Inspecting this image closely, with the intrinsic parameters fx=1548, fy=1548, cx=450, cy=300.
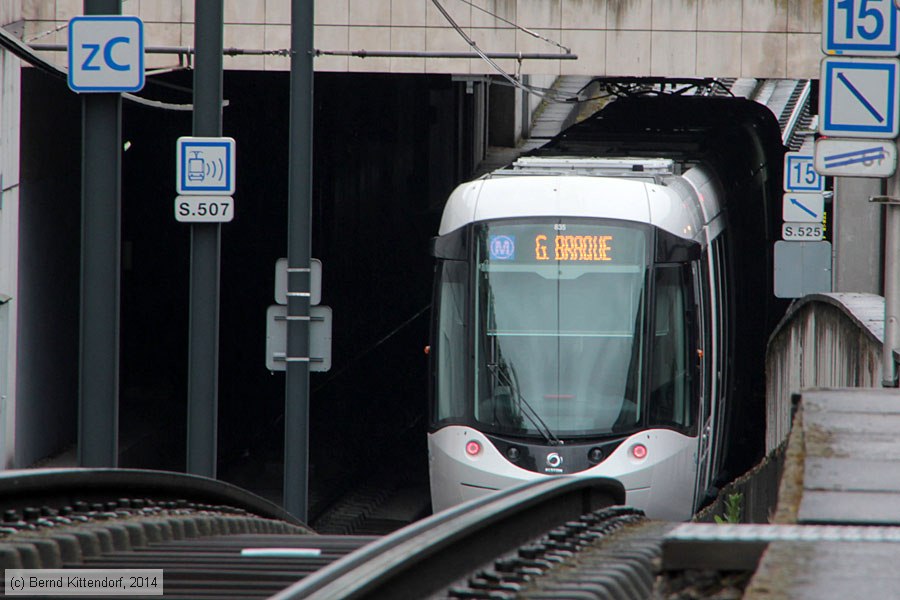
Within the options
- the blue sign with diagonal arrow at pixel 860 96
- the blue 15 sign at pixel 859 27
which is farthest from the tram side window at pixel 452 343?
the blue 15 sign at pixel 859 27

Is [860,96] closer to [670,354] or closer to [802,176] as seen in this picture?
[670,354]

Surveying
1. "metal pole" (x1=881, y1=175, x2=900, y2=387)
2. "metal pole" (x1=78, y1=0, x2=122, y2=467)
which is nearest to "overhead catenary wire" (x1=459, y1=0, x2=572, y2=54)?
"metal pole" (x1=881, y1=175, x2=900, y2=387)

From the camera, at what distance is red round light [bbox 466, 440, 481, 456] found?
39.3ft

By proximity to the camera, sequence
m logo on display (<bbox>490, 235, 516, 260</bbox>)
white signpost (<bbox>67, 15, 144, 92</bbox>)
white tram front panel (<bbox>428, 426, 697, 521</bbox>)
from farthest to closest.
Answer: m logo on display (<bbox>490, 235, 516, 260</bbox>) → white tram front panel (<bbox>428, 426, 697, 521</bbox>) → white signpost (<bbox>67, 15, 144, 92</bbox>)

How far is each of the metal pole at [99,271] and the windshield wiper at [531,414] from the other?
4.28 metres

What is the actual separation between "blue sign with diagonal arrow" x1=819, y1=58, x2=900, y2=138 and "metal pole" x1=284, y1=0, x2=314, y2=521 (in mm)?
3514

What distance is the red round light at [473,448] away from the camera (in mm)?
11964

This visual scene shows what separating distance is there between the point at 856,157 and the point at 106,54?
4588 mm

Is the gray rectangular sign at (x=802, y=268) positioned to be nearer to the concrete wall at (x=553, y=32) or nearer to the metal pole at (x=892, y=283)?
the concrete wall at (x=553, y=32)

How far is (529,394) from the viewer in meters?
11.9

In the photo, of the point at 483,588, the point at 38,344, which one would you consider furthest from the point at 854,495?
the point at 38,344

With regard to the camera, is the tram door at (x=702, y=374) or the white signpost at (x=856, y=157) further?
the tram door at (x=702, y=374)

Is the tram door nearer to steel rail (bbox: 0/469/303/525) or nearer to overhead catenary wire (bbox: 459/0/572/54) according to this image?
overhead catenary wire (bbox: 459/0/572/54)

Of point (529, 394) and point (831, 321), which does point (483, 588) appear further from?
point (831, 321)
